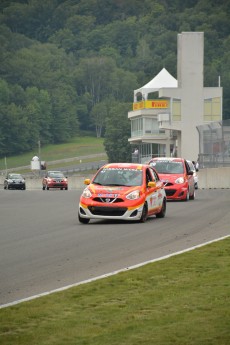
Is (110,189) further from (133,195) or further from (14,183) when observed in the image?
(14,183)

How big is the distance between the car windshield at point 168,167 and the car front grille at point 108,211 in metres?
12.8

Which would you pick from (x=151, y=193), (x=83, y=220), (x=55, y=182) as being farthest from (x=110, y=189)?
(x=55, y=182)

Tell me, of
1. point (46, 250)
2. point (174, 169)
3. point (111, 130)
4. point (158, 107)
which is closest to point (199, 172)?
point (174, 169)

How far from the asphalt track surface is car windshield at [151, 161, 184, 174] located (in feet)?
22.3

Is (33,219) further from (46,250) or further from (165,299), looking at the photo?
(165,299)

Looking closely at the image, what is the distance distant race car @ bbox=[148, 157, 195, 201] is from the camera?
121 feet

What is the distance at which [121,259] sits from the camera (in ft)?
55.2

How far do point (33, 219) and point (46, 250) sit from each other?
929 centimetres

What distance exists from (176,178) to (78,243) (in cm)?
1777

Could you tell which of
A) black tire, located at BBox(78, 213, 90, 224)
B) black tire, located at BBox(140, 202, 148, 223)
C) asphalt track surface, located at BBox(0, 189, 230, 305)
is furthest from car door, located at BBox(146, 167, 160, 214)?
black tire, located at BBox(78, 213, 90, 224)

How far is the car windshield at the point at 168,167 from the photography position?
37.9 meters

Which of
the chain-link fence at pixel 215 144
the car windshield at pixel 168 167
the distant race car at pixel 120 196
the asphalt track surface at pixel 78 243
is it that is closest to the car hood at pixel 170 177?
the car windshield at pixel 168 167

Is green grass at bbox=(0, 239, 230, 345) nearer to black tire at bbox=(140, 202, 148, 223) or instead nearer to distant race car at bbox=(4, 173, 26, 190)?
black tire at bbox=(140, 202, 148, 223)

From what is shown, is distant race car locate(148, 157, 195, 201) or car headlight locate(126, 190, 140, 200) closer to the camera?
car headlight locate(126, 190, 140, 200)
